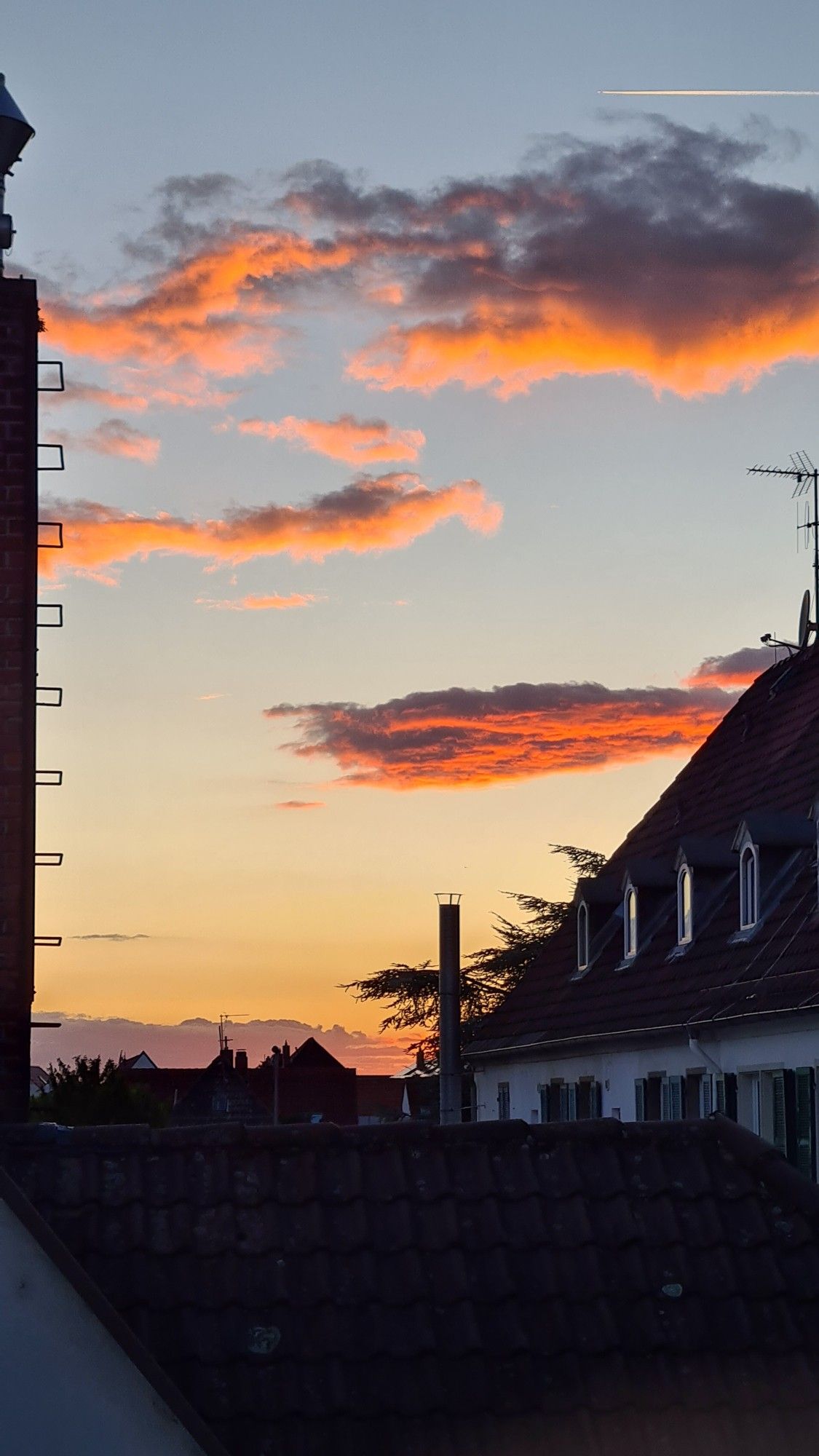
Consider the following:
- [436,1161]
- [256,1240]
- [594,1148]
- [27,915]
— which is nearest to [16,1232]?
[256,1240]

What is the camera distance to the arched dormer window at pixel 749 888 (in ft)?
78.1

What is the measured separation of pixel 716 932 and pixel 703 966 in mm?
681

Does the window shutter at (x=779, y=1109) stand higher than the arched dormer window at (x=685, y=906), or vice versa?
the arched dormer window at (x=685, y=906)

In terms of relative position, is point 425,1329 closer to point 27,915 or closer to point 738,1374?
point 738,1374

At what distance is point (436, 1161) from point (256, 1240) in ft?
2.53

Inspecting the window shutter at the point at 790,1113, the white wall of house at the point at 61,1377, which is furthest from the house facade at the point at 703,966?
the white wall of house at the point at 61,1377

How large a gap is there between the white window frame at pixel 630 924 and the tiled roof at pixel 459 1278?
21093 millimetres

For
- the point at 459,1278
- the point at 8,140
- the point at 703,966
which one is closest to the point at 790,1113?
the point at 703,966

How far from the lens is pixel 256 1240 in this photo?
6.96 meters

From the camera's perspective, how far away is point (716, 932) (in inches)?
992

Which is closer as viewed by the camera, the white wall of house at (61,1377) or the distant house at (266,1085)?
the white wall of house at (61,1377)

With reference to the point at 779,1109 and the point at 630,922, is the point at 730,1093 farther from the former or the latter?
the point at 630,922

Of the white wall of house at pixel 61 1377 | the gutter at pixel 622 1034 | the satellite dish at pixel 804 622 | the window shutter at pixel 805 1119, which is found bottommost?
the white wall of house at pixel 61 1377

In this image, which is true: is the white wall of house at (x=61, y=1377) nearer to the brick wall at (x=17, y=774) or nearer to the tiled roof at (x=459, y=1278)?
the tiled roof at (x=459, y=1278)
